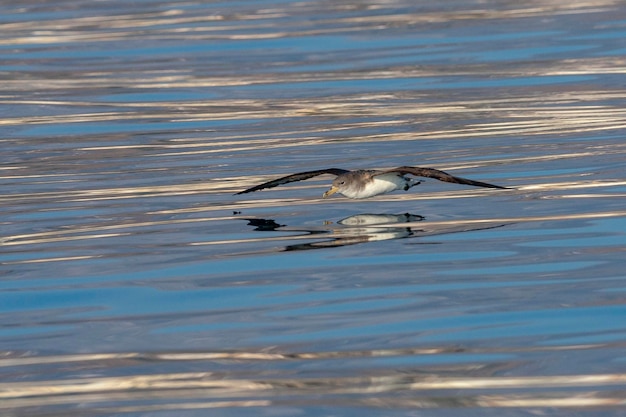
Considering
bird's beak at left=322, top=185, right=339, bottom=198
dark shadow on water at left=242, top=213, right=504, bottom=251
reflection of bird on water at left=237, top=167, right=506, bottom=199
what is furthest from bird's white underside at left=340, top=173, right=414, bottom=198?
dark shadow on water at left=242, top=213, right=504, bottom=251

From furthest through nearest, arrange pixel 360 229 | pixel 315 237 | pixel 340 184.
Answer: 1. pixel 340 184
2. pixel 360 229
3. pixel 315 237

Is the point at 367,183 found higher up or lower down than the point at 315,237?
higher up

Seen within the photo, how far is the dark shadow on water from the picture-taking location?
1155cm

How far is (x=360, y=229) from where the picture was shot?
39.3 feet

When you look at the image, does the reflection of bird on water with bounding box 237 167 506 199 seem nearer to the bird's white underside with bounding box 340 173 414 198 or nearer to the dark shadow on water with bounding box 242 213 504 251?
the bird's white underside with bounding box 340 173 414 198

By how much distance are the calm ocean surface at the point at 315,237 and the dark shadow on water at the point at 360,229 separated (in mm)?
38

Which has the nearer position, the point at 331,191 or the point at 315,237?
the point at 315,237

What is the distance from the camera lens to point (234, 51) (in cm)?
2514

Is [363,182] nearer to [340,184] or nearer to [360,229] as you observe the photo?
[340,184]

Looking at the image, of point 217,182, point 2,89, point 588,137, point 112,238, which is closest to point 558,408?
point 112,238

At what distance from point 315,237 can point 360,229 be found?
455 mm

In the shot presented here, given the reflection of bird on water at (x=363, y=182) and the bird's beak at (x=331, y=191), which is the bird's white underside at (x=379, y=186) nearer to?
the reflection of bird on water at (x=363, y=182)

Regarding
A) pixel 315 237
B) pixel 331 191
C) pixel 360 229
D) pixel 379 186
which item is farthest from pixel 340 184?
pixel 315 237

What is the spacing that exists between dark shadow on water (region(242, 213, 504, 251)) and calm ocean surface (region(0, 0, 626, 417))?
0.04m
